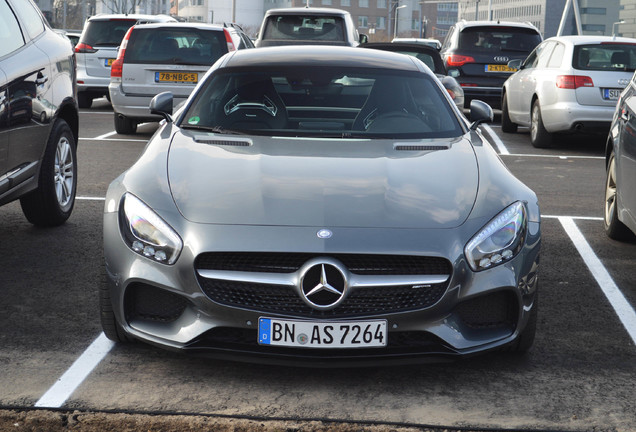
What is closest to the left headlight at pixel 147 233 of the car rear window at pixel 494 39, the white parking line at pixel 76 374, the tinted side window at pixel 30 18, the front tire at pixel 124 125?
the white parking line at pixel 76 374

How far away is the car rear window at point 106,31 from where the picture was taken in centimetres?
1717

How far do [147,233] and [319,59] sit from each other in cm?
217

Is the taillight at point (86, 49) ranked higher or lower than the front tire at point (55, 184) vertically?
higher

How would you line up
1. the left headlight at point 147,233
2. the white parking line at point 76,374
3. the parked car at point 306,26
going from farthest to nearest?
the parked car at point 306,26
the left headlight at point 147,233
the white parking line at point 76,374

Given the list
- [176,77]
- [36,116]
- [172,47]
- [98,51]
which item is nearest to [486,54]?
[172,47]

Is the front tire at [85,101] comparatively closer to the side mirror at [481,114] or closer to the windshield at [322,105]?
the windshield at [322,105]

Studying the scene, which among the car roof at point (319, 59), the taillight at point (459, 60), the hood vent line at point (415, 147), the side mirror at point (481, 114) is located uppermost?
the car roof at point (319, 59)

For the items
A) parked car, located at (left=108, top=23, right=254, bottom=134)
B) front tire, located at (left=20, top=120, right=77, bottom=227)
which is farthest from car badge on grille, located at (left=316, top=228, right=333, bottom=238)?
parked car, located at (left=108, top=23, right=254, bottom=134)

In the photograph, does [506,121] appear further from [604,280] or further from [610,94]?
[604,280]

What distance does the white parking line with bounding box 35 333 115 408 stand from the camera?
12.9 ft

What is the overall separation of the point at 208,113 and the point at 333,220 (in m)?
1.70

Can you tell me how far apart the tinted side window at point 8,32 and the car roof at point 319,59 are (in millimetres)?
1366

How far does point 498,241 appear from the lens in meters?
4.18

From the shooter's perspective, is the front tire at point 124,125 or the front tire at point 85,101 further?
the front tire at point 85,101
